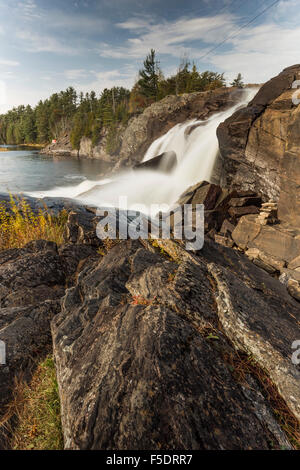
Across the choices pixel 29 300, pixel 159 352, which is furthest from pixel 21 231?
pixel 159 352

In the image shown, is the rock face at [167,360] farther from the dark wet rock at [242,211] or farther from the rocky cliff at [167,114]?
the rocky cliff at [167,114]

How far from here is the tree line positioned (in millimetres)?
44156

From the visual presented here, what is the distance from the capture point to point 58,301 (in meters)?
Answer: 4.48

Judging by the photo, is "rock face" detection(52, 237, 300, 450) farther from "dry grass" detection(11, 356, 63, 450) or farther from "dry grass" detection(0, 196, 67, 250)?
"dry grass" detection(0, 196, 67, 250)

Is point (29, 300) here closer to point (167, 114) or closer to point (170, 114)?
point (170, 114)

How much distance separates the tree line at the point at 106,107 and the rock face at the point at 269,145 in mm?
34957

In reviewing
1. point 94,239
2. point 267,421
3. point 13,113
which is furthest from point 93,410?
point 13,113

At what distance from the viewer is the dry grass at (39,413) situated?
2420 millimetres

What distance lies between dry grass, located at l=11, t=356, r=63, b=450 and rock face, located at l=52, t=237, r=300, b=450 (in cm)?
30

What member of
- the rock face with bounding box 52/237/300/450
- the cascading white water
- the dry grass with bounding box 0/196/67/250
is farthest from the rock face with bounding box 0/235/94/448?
the cascading white water

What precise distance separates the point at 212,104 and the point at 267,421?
30815 millimetres

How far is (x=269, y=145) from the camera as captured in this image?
11.4 m

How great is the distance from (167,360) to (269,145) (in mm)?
12330
